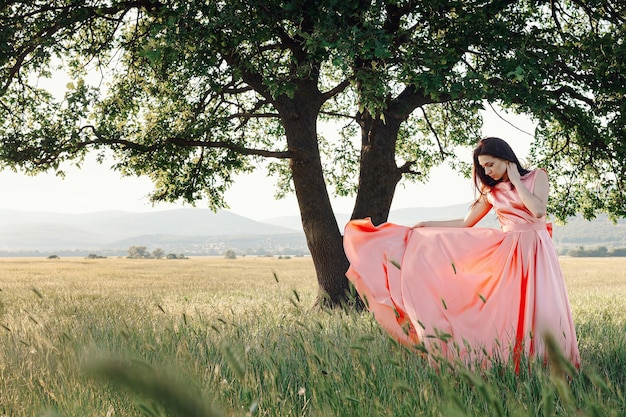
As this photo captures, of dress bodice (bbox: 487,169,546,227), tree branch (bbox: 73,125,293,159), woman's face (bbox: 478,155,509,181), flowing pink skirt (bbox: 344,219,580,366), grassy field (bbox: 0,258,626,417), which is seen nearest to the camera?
grassy field (bbox: 0,258,626,417)

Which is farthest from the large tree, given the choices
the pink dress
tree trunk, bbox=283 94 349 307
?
the pink dress

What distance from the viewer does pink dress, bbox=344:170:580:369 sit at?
5.79 meters

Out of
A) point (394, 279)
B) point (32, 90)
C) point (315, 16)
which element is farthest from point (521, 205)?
point (32, 90)

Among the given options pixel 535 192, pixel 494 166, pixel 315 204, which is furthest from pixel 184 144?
pixel 535 192

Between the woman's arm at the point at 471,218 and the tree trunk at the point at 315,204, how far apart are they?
4375 millimetres

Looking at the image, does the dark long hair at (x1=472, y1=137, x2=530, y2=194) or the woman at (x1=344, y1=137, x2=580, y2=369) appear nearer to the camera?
the woman at (x1=344, y1=137, x2=580, y2=369)

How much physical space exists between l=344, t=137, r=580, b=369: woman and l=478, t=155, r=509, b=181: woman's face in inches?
0.4

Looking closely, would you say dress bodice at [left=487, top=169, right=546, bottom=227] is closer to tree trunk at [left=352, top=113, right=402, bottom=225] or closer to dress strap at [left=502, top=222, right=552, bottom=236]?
dress strap at [left=502, top=222, right=552, bottom=236]

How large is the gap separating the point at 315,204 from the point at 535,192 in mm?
5681

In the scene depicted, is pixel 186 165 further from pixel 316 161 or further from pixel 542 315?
pixel 542 315

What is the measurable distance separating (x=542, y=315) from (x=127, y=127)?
386 inches

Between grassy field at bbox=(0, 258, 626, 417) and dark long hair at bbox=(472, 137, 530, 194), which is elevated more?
dark long hair at bbox=(472, 137, 530, 194)

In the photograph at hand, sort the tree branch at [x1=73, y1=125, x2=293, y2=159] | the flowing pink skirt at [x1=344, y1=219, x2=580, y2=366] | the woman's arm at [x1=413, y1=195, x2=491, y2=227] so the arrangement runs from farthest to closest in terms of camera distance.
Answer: the tree branch at [x1=73, y1=125, x2=293, y2=159] < the woman's arm at [x1=413, y1=195, x2=491, y2=227] < the flowing pink skirt at [x1=344, y1=219, x2=580, y2=366]

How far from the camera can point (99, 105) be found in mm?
12711
